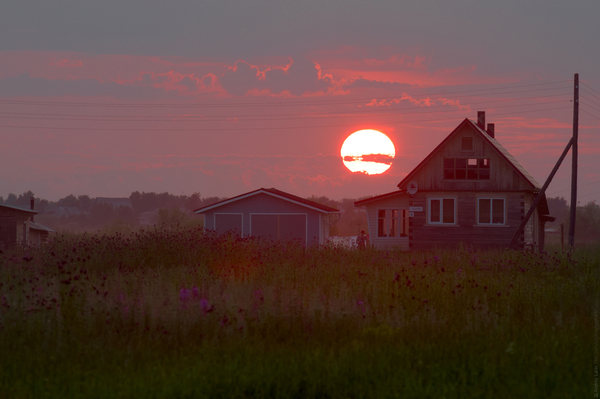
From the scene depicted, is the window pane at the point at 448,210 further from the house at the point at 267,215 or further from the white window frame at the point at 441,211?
the house at the point at 267,215

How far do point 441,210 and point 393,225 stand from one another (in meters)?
4.30

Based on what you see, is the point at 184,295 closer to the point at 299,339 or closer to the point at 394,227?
the point at 299,339

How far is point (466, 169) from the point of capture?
3089cm

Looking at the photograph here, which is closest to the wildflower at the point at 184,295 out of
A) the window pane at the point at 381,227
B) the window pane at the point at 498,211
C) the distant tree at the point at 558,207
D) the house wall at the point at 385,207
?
the window pane at the point at 498,211

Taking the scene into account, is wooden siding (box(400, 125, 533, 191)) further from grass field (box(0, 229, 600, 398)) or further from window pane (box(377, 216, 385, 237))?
→ grass field (box(0, 229, 600, 398))

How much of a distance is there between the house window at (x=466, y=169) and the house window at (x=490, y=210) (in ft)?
4.66

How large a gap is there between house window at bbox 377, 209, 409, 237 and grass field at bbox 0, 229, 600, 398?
71.6ft

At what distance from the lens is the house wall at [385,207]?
33469 mm

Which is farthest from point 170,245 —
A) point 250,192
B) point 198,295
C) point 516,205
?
point 516,205

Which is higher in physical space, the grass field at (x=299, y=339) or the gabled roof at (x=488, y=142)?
the gabled roof at (x=488, y=142)

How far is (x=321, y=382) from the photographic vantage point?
5.88m

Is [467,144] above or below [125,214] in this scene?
above

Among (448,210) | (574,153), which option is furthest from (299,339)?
(574,153)

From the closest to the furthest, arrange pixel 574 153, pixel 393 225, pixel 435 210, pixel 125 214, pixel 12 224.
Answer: pixel 574 153 < pixel 435 210 < pixel 393 225 < pixel 12 224 < pixel 125 214
